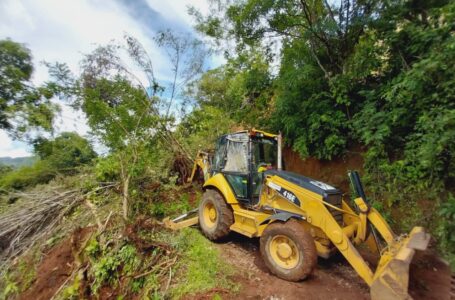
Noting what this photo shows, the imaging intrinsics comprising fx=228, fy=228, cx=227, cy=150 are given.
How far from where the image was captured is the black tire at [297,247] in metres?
2.63

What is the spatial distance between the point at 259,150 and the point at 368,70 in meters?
2.80

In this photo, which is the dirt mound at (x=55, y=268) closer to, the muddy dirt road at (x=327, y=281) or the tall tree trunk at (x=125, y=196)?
the tall tree trunk at (x=125, y=196)

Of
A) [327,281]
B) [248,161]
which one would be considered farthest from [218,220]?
[327,281]

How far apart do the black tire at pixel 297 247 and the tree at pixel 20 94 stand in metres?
9.32

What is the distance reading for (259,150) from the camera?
3967 mm

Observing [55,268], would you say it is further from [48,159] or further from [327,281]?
[48,159]

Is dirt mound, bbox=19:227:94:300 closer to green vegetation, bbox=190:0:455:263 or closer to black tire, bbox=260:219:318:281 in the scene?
black tire, bbox=260:219:318:281

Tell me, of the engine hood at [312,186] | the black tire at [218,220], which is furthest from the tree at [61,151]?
the engine hood at [312,186]

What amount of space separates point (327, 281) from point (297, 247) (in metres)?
0.71

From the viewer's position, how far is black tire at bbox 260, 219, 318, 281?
263cm

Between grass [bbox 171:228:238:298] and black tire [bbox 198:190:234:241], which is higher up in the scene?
black tire [bbox 198:190:234:241]

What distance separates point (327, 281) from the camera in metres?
2.89

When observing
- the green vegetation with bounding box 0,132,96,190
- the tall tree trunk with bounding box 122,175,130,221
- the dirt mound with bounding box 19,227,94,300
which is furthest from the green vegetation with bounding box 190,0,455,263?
the green vegetation with bounding box 0,132,96,190

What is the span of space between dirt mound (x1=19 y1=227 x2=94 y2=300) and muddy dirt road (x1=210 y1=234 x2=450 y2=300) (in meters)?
2.50
